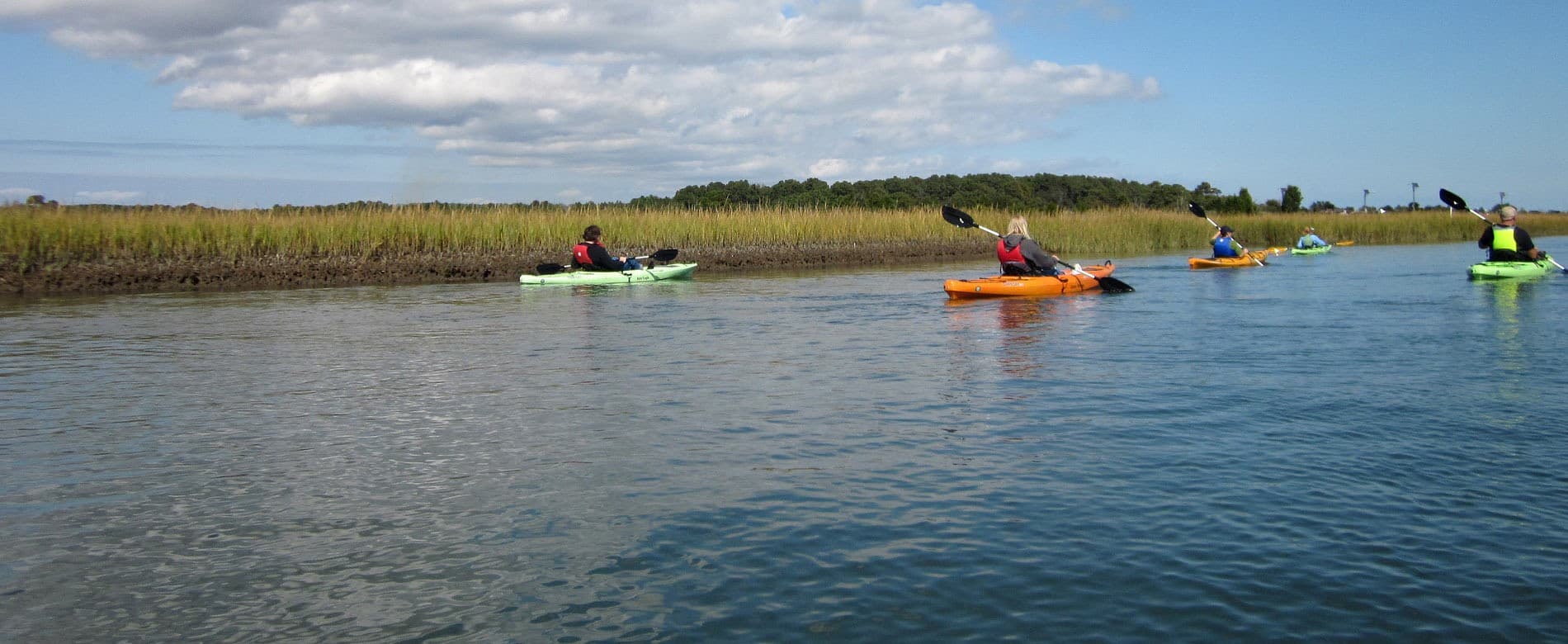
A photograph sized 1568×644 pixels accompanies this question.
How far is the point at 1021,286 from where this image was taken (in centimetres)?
1584

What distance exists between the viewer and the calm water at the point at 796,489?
3.99 metres

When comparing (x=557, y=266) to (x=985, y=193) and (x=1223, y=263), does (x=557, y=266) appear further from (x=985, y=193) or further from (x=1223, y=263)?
(x=985, y=193)

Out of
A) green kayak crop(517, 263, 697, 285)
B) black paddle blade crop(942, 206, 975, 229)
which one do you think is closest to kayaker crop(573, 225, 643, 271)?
green kayak crop(517, 263, 697, 285)

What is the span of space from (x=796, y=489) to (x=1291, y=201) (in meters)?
57.5

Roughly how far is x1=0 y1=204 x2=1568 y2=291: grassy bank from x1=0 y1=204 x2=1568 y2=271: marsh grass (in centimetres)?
2

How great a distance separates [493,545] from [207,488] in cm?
181

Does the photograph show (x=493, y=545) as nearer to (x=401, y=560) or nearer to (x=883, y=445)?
(x=401, y=560)

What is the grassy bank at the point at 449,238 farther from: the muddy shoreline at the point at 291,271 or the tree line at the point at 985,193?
the tree line at the point at 985,193

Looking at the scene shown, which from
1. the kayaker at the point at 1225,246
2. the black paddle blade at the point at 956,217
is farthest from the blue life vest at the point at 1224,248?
the black paddle blade at the point at 956,217

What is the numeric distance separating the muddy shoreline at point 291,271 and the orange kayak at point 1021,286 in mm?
9903

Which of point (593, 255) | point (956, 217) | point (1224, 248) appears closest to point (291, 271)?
point (593, 255)

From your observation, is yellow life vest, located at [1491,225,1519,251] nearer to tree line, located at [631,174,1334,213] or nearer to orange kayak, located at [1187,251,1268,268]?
orange kayak, located at [1187,251,1268,268]

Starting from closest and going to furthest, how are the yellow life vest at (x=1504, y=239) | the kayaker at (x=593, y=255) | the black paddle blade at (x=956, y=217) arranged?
the yellow life vest at (x=1504, y=239), the black paddle blade at (x=956, y=217), the kayaker at (x=593, y=255)

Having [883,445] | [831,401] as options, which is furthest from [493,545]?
[831,401]
